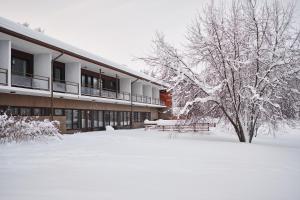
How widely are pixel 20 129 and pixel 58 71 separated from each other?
12471mm

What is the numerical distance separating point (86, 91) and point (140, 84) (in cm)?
1455

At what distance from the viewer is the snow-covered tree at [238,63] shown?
14516 millimetres

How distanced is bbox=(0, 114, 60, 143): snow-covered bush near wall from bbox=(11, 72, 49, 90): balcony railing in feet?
19.1

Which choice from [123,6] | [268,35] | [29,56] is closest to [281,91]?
[268,35]

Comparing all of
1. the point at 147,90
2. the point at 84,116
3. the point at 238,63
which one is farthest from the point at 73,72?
the point at 147,90

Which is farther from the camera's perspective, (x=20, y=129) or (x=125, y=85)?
(x=125, y=85)

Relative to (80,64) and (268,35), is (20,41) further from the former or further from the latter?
(268,35)

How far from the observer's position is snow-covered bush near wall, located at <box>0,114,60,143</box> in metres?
11.3

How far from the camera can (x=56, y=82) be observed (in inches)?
813

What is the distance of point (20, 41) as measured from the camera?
17.1m

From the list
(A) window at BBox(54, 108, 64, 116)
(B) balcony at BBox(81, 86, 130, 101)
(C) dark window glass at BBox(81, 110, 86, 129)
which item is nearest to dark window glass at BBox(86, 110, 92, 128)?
(C) dark window glass at BBox(81, 110, 86, 129)

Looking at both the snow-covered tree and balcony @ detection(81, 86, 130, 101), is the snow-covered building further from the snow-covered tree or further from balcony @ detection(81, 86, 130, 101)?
the snow-covered tree

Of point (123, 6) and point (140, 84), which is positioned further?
point (140, 84)

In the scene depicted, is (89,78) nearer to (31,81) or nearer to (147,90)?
(31,81)
